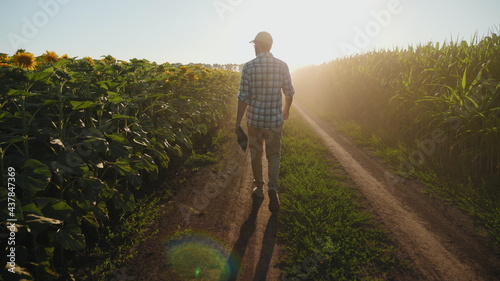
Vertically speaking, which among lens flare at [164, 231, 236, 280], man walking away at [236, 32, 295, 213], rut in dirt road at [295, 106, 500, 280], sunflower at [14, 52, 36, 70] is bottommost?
rut in dirt road at [295, 106, 500, 280]

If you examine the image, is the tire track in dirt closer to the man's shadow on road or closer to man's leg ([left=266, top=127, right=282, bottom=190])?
the man's shadow on road

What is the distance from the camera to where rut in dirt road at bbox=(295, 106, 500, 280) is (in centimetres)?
269

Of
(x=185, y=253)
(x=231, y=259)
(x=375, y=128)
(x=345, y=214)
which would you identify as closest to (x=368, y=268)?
(x=345, y=214)

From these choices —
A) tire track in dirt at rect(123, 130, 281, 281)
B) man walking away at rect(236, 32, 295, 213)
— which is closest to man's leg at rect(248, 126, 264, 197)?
man walking away at rect(236, 32, 295, 213)

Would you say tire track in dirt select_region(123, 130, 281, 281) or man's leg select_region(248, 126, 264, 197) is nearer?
tire track in dirt select_region(123, 130, 281, 281)

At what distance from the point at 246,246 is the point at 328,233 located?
99 cm

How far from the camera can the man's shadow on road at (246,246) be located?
263 centimetres

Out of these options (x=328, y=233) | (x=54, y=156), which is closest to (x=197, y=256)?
(x=328, y=233)

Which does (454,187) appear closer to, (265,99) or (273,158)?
(273,158)

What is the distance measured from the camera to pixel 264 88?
3.71m

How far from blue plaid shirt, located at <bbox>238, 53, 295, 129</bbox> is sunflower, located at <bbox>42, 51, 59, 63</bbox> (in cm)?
260

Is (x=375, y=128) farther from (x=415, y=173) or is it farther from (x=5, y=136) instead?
(x=5, y=136)

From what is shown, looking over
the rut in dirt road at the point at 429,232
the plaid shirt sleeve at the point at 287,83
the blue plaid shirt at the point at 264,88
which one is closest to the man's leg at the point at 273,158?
the blue plaid shirt at the point at 264,88

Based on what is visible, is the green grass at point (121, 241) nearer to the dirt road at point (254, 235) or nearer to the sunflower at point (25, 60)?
the dirt road at point (254, 235)
